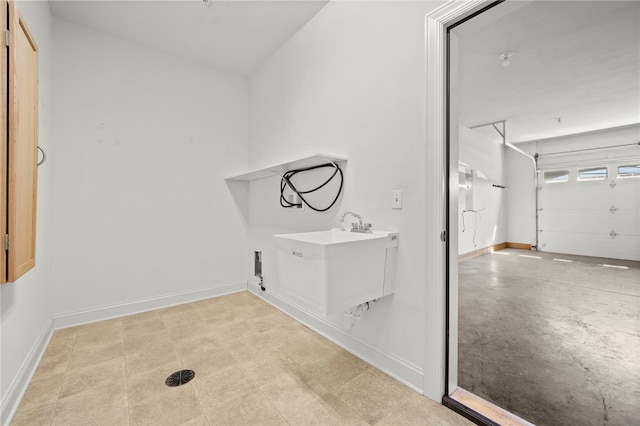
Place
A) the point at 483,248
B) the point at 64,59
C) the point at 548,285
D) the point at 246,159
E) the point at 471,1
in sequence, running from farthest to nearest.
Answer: the point at 483,248 → the point at 548,285 → the point at 246,159 → the point at 64,59 → the point at 471,1

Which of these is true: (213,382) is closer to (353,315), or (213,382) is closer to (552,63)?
(353,315)

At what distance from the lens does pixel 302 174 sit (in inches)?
101

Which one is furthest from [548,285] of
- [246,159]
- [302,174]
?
[246,159]

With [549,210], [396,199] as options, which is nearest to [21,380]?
[396,199]

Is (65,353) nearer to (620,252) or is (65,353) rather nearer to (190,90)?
(190,90)

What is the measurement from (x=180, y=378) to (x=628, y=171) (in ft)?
28.7

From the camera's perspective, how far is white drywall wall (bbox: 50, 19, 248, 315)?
97.9 inches

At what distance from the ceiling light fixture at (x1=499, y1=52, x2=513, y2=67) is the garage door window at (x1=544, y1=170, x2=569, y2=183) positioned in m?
5.29

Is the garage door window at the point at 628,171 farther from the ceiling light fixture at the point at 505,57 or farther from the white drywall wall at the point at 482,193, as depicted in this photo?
the ceiling light fixture at the point at 505,57

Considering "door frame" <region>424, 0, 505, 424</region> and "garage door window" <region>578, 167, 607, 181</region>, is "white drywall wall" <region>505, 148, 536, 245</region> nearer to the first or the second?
"garage door window" <region>578, 167, 607, 181</region>

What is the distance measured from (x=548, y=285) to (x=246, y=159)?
15.0 feet

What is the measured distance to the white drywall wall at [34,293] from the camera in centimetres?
137

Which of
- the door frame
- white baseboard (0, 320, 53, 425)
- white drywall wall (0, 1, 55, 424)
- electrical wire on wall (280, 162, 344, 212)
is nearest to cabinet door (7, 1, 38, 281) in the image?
white drywall wall (0, 1, 55, 424)

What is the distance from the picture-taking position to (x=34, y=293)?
189 cm
